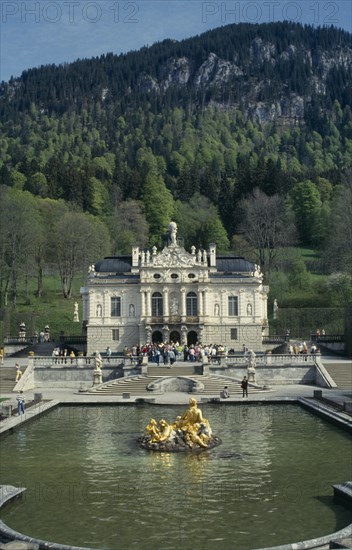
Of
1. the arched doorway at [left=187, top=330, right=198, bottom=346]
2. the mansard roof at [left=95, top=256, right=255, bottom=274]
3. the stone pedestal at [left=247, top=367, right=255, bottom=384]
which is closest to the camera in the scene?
the stone pedestal at [left=247, top=367, right=255, bottom=384]

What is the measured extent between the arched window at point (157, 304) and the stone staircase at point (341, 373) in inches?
729

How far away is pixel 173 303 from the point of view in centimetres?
6594

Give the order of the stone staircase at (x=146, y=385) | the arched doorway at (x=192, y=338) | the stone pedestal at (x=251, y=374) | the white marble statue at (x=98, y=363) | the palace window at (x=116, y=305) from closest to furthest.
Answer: the stone staircase at (x=146, y=385) < the stone pedestal at (x=251, y=374) < the white marble statue at (x=98, y=363) < the arched doorway at (x=192, y=338) < the palace window at (x=116, y=305)

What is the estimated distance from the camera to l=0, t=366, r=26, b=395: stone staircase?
48.0m

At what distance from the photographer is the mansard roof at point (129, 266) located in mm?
67750

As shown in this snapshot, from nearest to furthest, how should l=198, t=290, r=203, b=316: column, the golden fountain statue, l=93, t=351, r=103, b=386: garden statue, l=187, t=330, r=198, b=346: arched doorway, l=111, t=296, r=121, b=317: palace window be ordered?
the golden fountain statue → l=93, t=351, r=103, b=386: garden statue → l=198, t=290, r=203, b=316: column → l=187, t=330, r=198, b=346: arched doorway → l=111, t=296, r=121, b=317: palace window

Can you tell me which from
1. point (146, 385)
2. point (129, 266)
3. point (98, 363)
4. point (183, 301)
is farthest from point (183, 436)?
point (129, 266)

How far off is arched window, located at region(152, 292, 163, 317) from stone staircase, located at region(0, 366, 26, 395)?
16.6m

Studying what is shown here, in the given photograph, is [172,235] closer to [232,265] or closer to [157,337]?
[232,265]

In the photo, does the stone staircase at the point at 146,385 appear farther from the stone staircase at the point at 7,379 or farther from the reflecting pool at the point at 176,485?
the reflecting pool at the point at 176,485

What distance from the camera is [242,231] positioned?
113m

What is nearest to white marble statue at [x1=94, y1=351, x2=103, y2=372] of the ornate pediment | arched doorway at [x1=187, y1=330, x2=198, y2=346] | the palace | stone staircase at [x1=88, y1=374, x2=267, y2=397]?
stone staircase at [x1=88, y1=374, x2=267, y2=397]

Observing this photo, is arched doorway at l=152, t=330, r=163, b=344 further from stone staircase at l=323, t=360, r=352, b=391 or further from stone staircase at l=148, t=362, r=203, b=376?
stone staircase at l=323, t=360, r=352, b=391

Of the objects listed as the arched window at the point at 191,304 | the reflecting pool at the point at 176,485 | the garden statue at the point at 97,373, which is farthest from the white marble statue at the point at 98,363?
the reflecting pool at the point at 176,485
